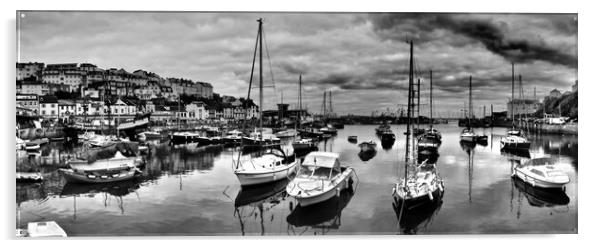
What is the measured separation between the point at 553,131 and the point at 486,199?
10.5ft

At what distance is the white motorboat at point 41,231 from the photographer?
4866mm

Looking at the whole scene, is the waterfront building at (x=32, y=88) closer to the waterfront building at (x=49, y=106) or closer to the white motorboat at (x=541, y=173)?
the waterfront building at (x=49, y=106)

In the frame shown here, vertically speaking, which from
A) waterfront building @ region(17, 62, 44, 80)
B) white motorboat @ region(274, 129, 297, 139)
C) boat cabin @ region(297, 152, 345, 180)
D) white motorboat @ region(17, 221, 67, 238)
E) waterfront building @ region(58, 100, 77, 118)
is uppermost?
waterfront building @ region(17, 62, 44, 80)

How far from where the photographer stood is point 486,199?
6.52 metres

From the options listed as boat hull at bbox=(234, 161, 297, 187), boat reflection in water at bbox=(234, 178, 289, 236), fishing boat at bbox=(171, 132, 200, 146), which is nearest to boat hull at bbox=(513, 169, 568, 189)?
boat reflection in water at bbox=(234, 178, 289, 236)

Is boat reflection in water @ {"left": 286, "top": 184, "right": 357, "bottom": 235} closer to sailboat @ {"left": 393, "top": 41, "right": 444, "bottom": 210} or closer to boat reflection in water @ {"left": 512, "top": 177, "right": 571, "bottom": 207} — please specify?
sailboat @ {"left": 393, "top": 41, "right": 444, "bottom": 210}

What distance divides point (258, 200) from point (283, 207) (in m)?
0.68

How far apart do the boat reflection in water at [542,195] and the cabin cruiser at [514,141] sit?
8.35 ft

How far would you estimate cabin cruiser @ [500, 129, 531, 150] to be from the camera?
9.95 meters

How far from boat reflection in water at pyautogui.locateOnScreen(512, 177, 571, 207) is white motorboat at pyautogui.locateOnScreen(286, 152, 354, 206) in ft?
9.95

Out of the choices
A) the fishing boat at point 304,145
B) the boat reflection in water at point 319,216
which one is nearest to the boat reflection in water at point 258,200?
the boat reflection in water at point 319,216

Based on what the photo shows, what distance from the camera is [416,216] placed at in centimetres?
596
